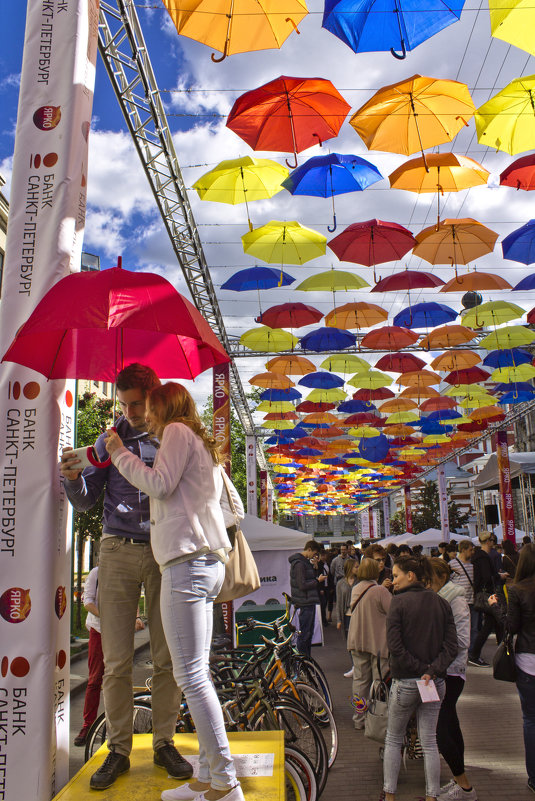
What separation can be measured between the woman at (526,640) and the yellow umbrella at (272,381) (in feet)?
53.7

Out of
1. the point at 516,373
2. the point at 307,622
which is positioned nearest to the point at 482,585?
the point at 307,622

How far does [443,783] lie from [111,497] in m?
4.73

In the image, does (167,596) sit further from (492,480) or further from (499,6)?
(492,480)

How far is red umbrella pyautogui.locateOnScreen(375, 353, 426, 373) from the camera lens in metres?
20.4

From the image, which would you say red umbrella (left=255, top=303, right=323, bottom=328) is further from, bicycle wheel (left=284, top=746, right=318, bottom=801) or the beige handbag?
the beige handbag

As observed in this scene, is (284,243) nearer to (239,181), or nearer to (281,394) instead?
(239,181)

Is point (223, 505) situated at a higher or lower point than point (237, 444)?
lower

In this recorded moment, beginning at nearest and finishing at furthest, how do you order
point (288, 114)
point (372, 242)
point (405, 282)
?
point (288, 114) → point (372, 242) → point (405, 282)

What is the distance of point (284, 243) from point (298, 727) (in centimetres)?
933

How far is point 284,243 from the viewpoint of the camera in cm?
1328

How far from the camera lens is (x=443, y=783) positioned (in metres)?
6.54

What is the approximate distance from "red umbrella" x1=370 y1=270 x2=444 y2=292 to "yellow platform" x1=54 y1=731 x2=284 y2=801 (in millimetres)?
11575

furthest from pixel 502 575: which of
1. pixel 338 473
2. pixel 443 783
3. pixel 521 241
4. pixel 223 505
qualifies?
pixel 338 473

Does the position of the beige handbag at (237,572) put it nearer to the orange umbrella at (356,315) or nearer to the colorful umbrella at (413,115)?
the colorful umbrella at (413,115)
